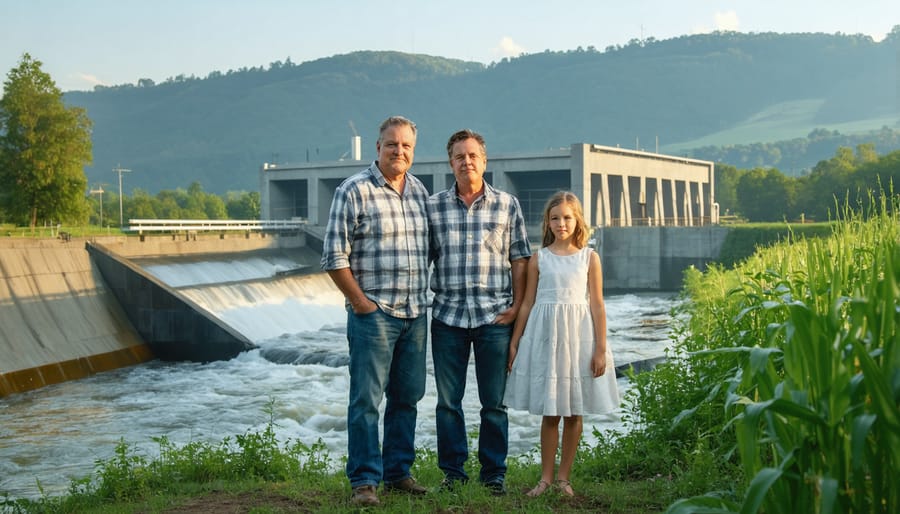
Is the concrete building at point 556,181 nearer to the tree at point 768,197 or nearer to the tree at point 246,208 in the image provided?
the tree at point 768,197

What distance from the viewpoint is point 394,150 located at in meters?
5.24

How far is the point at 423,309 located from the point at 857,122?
19559 centimetres

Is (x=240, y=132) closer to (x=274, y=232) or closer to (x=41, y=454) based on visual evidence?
(x=274, y=232)

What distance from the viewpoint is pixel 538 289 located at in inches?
214

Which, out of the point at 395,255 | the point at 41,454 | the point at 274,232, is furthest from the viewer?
the point at 274,232

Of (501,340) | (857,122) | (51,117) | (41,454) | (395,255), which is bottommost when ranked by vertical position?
(41,454)

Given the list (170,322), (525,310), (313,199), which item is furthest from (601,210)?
(525,310)

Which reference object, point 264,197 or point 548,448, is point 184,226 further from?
point 548,448

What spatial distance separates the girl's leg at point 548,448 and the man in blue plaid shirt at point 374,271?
949 mm

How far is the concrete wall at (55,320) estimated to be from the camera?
18000 mm

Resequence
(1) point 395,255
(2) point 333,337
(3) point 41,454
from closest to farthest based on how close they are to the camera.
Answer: (1) point 395,255 < (3) point 41,454 < (2) point 333,337

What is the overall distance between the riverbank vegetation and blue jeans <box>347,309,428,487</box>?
0.72 feet

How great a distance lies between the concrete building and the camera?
141ft

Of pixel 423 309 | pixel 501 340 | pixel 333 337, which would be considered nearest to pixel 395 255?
pixel 423 309
